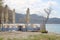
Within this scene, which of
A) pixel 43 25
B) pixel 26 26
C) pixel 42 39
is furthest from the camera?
pixel 26 26

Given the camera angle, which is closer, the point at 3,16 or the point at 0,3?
the point at 0,3

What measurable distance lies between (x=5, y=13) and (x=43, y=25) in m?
11.6

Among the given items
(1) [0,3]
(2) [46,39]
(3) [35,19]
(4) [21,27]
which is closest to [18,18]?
(3) [35,19]

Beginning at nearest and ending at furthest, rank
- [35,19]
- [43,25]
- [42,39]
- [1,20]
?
[42,39] < [43,25] < [1,20] < [35,19]

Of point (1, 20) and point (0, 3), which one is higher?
point (0, 3)

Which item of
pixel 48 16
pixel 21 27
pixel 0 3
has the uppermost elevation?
pixel 0 3

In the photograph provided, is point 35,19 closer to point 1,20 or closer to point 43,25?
point 1,20

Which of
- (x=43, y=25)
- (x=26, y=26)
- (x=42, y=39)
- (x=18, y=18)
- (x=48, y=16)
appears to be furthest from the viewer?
(x=18, y=18)

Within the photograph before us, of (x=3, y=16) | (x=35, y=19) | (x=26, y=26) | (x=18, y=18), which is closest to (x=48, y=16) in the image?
(x=26, y=26)

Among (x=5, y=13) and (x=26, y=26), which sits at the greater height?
(x=5, y=13)

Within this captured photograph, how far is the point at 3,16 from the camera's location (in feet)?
104

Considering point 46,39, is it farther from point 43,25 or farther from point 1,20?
point 1,20

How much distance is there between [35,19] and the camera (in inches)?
1597

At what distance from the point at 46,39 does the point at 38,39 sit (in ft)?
1.58
